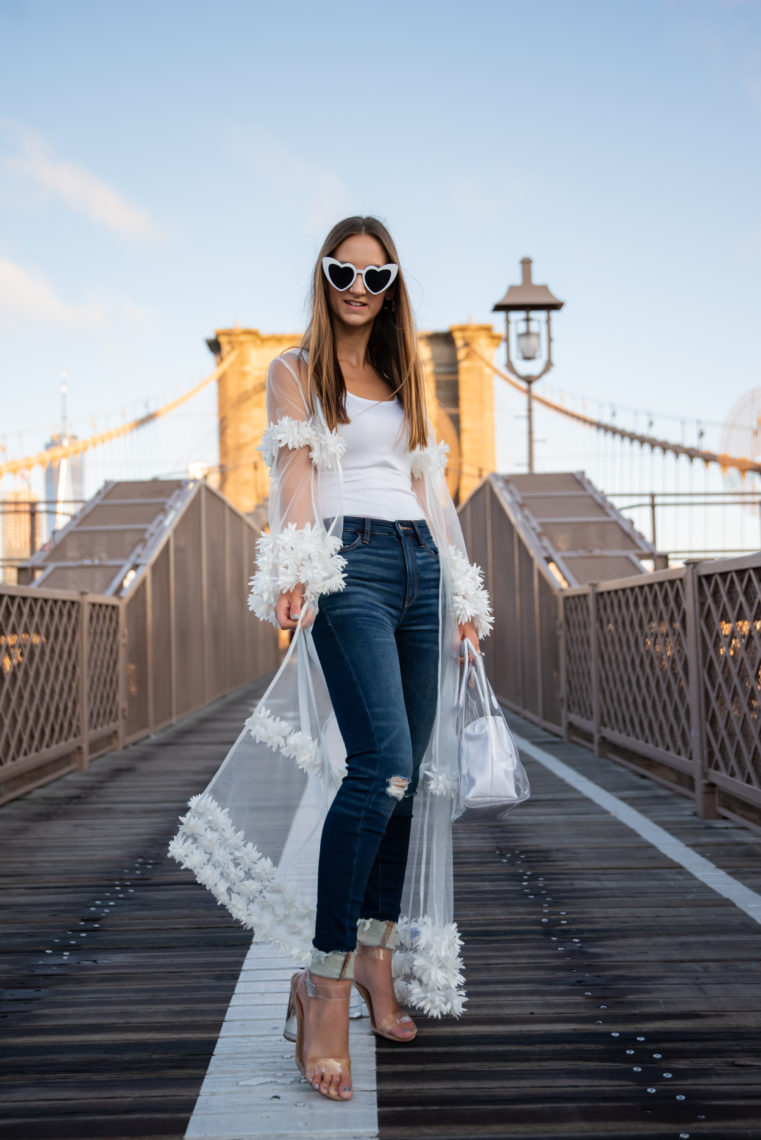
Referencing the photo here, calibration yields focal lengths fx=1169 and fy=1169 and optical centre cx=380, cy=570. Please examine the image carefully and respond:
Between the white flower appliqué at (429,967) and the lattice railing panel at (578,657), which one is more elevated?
the lattice railing panel at (578,657)

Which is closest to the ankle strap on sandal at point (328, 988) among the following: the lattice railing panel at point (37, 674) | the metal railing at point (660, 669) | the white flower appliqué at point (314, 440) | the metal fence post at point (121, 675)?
the white flower appliqué at point (314, 440)

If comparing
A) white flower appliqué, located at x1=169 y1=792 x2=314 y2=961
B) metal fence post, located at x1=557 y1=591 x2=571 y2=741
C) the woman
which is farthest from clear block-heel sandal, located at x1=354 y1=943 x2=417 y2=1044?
metal fence post, located at x1=557 y1=591 x2=571 y2=741

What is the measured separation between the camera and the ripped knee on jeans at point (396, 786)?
1.82 m

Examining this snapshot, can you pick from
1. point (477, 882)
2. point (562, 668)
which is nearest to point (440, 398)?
point (562, 668)

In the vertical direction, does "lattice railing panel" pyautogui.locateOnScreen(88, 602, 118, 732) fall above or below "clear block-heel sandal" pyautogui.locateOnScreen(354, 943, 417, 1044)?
above

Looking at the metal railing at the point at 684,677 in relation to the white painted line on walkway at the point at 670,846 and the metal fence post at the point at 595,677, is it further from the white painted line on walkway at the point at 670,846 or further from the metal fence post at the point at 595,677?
the white painted line on walkway at the point at 670,846

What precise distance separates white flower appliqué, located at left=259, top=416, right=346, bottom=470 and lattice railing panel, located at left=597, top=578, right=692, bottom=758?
9.35 ft

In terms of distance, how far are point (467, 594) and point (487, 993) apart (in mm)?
783

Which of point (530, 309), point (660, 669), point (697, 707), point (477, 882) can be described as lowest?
point (477, 882)

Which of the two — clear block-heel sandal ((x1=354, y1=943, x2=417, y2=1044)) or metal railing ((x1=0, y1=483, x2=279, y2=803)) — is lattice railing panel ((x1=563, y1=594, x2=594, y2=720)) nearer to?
metal railing ((x1=0, y1=483, x2=279, y2=803))

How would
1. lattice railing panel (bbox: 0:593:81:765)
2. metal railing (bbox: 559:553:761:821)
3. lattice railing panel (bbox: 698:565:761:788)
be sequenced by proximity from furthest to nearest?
lattice railing panel (bbox: 0:593:81:765), metal railing (bbox: 559:553:761:821), lattice railing panel (bbox: 698:565:761:788)

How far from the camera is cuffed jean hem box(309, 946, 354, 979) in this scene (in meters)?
1.79

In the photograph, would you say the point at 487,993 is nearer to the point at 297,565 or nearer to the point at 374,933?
the point at 374,933

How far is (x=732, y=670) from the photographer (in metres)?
3.90
